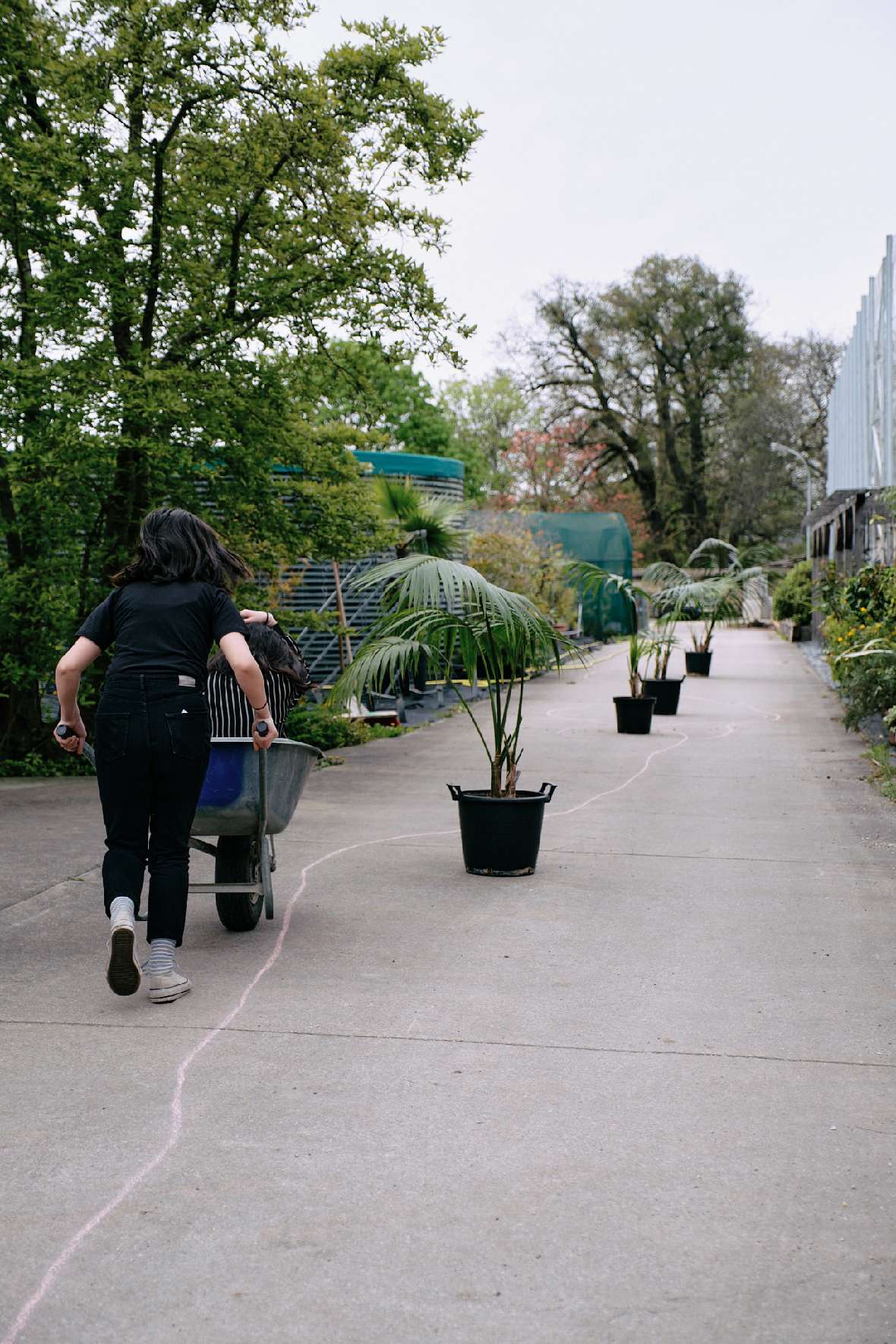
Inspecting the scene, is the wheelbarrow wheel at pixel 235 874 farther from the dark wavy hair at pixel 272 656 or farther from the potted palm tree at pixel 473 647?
the potted palm tree at pixel 473 647

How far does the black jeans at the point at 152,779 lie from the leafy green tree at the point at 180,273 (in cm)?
609

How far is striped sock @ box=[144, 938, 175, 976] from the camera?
16.6 feet

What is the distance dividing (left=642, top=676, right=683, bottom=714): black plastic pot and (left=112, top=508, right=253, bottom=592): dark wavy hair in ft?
39.2

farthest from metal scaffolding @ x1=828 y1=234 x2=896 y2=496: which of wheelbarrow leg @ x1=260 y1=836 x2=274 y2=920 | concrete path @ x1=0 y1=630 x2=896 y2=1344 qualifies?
wheelbarrow leg @ x1=260 y1=836 x2=274 y2=920

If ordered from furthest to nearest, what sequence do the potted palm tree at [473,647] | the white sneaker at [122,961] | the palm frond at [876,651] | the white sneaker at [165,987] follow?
the palm frond at [876,651] < the potted palm tree at [473,647] < the white sneaker at [165,987] < the white sneaker at [122,961]

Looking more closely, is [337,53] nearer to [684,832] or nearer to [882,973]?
[684,832]

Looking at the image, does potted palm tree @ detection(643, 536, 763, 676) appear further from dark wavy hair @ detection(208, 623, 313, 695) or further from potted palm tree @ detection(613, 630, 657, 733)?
dark wavy hair @ detection(208, 623, 313, 695)

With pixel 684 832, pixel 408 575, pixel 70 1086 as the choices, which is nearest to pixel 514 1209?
pixel 70 1086

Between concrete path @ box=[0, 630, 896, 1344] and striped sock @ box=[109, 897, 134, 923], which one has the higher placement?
striped sock @ box=[109, 897, 134, 923]

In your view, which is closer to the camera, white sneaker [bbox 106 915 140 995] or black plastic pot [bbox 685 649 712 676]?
white sneaker [bbox 106 915 140 995]

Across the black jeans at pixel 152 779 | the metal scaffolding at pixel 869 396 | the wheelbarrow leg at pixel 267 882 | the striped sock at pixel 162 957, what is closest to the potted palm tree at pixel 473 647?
the wheelbarrow leg at pixel 267 882

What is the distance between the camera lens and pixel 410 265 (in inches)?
473

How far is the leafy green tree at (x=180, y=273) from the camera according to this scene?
1077 centimetres

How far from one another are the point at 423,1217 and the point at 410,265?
9992mm
